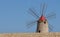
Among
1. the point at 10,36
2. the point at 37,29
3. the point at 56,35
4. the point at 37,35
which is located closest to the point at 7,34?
the point at 10,36

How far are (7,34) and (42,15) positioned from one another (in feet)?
21.2

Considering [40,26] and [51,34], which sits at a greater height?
[40,26]

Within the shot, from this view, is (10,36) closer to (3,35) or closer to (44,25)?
(3,35)

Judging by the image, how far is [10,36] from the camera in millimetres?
18641

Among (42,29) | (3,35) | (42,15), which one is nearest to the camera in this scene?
(3,35)

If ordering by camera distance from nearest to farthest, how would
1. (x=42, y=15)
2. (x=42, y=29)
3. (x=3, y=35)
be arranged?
(x=3, y=35) → (x=42, y=29) → (x=42, y=15)

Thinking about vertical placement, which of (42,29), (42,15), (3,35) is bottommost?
(3,35)

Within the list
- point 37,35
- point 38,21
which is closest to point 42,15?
point 38,21

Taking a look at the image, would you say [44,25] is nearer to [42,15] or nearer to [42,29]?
[42,29]

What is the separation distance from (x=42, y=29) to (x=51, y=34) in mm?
3710

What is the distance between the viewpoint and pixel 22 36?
18.9 meters

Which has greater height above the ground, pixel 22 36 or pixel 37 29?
pixel 37 29

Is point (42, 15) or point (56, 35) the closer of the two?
point (56, 35)

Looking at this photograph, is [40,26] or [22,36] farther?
[40,26]
